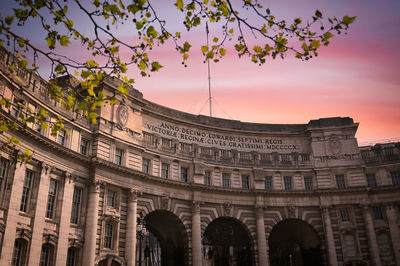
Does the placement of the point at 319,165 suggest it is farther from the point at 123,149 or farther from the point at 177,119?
the point at 123,149

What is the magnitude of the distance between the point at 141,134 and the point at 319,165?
73.5 feet

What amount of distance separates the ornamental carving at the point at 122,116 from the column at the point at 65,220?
7952 millimetres

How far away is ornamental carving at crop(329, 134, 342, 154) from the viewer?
1874 inches

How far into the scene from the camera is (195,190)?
40.9m

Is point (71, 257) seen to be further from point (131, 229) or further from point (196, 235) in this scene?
point (196, 235)

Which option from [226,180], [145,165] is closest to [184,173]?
[145,165]

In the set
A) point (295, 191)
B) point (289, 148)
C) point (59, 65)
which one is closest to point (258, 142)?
point (289, 148)

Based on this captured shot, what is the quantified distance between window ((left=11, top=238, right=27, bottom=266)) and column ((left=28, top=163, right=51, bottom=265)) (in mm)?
449

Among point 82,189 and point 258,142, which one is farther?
point 258,142

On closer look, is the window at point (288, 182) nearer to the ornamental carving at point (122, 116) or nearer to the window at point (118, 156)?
the window at point (118, 156)

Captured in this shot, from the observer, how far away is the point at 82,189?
32.7 meters

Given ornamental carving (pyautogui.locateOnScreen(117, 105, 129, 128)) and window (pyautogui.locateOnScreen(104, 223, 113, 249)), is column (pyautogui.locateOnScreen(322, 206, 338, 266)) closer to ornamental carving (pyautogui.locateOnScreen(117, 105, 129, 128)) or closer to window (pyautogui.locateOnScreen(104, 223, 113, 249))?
window (pyautogui.locateOnScreen(104, 223, 113, 249))

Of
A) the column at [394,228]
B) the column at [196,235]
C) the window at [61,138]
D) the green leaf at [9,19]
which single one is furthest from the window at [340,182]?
the green leaf at [9,19]

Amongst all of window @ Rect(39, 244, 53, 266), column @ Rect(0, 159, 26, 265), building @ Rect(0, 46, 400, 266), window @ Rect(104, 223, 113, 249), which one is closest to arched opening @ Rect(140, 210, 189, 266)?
building @ Rect(0, 46, 400, 266)
